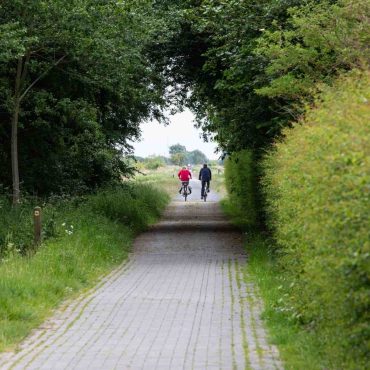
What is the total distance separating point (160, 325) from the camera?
11141 mm

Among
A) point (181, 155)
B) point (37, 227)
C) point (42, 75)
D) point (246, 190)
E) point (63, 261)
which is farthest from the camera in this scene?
point (181, 155)

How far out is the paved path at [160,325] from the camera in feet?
29.6

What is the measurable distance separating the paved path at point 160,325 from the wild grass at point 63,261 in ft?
1.04

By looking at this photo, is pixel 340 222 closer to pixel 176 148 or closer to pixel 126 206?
pixel 126 206

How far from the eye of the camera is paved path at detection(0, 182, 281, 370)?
355 inches

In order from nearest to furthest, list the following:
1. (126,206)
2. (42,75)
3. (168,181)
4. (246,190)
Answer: (42,75)
(126,206)
(246,190)
(168,181)

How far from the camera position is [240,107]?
891 inches

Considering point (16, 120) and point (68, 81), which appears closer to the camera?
point (16, 120)

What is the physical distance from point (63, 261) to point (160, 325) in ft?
16.1

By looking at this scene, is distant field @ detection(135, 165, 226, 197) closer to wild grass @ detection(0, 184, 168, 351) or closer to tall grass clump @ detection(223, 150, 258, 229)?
tall grass clump @ detection(223, 150, 258, 229)

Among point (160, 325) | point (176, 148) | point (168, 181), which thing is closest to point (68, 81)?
point (160, 325)

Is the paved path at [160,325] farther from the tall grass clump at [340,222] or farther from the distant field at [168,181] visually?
the distant field at [168,181]

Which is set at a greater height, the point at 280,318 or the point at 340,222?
the point at 340,222

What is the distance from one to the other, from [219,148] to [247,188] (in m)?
4.77
